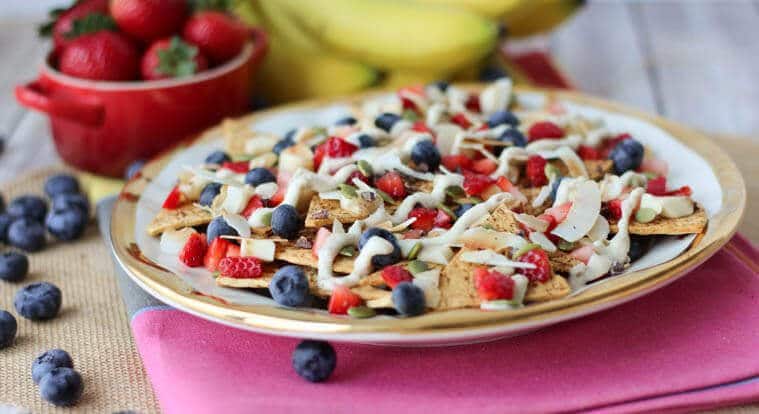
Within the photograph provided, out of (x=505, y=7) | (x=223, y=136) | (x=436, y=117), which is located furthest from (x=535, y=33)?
(x=223, y=136)

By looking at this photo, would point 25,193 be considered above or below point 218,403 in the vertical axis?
below

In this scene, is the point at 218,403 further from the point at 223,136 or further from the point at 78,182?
the point at 78,182

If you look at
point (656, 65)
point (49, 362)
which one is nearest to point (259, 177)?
point (49, 362)

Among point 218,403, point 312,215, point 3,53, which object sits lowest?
point 3,53

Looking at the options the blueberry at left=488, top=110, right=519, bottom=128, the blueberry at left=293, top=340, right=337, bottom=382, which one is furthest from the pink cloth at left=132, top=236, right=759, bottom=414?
the blueberry at left=488, top=110, right=519, bottom=128

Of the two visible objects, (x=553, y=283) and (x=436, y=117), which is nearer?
(x=553, y=283)

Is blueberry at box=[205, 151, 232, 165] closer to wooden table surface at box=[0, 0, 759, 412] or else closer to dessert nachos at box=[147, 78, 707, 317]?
dessert nachos at box=[147, 78, 707, 317]
